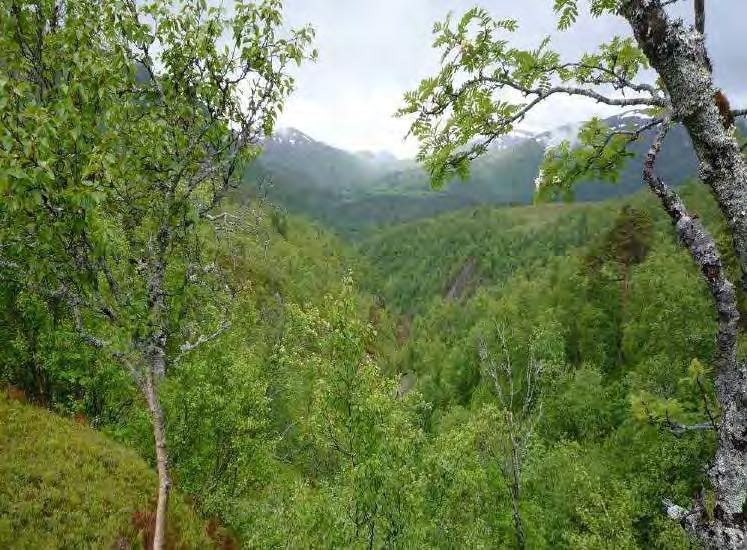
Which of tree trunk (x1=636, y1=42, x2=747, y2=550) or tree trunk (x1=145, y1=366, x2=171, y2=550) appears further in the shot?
tree trunk (x1=145, y1=366, x2=171, y2=550)

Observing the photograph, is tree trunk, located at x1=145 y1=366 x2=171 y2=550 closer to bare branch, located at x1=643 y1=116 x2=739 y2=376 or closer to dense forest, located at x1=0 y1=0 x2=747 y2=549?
dense forest, located at x1=0 y1=0 x2=747 y2=549

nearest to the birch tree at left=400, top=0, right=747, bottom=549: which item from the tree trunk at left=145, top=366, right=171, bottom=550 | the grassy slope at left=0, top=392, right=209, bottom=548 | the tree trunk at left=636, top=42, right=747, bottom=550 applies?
the tree trunk at left=636, top=42, right=747, bottom=550

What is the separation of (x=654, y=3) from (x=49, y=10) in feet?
26.7

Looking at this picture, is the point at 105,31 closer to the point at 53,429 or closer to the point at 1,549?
the point at 1,549

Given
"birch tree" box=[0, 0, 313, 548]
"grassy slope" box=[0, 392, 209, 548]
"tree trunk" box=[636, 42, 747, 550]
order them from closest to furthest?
"tree trunk" box=[636, 42, 747, 550], "birch tree" box=[0, 0, 313, 548], "grassy slope" box=[0, 392, 209, 548]

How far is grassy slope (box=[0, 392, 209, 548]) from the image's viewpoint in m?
13.5

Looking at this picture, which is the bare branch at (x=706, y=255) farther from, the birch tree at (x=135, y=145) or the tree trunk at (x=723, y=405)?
the birch tree at (x=135, y=145)

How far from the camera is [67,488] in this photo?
15.2m

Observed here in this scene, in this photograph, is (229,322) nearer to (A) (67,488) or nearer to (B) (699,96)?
(B) (699,96)

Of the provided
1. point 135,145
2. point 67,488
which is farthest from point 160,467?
point 67,488

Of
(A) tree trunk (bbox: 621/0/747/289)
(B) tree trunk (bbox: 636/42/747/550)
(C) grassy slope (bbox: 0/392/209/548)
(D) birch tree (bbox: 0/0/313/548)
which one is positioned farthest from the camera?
(C) grassy slope (bbox: 0/392/209/548)

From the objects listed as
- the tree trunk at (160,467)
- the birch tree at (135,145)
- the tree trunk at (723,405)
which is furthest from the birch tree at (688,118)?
the tree trunk at (160,467)

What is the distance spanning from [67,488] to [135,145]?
13176 mm

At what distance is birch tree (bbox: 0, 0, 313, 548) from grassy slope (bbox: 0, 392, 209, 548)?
843 cm
